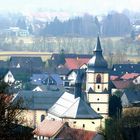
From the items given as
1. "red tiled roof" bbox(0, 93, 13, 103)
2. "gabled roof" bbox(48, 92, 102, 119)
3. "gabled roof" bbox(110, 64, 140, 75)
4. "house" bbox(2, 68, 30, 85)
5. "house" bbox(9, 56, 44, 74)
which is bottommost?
"house" bbox(9, 56, 44, 74)

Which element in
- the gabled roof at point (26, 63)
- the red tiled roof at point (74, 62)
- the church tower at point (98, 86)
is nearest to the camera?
the church tower at point (98, 86)

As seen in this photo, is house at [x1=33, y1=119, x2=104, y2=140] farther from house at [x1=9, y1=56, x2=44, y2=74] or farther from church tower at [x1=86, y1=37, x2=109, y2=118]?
house at [x1=9, y1=56, x2=44, y2=74]

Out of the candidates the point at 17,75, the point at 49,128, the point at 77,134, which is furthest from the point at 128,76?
the point at 77,134

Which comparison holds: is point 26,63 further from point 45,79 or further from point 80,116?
point 80,116

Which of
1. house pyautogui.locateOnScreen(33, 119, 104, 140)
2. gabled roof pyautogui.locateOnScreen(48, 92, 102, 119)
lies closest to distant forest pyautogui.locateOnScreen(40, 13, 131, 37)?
gabled roof pyautogui.locateOnScreen(48, 92, 102, 119)

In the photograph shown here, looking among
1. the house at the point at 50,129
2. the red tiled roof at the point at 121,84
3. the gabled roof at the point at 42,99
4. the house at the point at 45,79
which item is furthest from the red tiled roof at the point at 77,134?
the house at the point at 45,79

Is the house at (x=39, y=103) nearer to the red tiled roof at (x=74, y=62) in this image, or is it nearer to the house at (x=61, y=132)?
the house at (x=61, y=132)

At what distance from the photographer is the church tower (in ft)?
108

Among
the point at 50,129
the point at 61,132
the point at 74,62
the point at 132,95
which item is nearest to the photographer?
the point at 61,132

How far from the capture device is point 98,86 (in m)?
33.1

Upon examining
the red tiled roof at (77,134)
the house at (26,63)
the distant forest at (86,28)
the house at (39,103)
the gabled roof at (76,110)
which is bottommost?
the distant forest at (86,28)

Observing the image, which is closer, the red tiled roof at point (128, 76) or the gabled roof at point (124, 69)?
the red tiled roof at point (128, 76)

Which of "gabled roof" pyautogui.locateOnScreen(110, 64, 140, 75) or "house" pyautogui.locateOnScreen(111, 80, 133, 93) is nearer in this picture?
"house" pyautogui.locateOnScreen(111, 80, 133, 93)

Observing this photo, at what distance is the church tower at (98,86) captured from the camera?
108 feet
